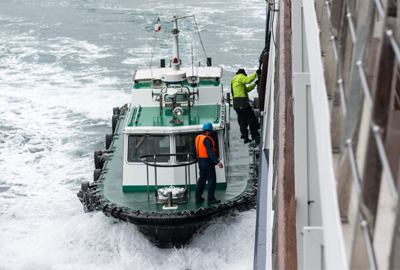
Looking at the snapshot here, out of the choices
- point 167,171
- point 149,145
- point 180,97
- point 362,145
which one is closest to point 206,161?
point 167,171

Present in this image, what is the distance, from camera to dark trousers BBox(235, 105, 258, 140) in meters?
9.59

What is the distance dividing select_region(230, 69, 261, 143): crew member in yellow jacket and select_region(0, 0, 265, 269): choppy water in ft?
1.67

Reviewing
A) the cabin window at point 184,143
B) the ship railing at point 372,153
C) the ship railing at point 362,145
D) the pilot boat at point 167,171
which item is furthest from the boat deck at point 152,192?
the ship railing at point 372,153

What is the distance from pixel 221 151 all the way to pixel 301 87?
5.37 meters

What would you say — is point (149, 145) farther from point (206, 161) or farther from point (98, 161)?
point (98, 161)

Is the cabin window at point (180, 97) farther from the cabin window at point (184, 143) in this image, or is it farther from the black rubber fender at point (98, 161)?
the black rubber fender at point (98, 161)

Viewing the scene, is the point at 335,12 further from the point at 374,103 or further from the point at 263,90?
the point at 263,90

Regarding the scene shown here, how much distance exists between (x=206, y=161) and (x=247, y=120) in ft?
7.16

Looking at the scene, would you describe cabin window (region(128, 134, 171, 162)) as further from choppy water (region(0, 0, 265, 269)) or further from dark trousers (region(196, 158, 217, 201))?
choppy water (region(0, 0, 265, 269))

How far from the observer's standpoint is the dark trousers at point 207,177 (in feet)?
25.9

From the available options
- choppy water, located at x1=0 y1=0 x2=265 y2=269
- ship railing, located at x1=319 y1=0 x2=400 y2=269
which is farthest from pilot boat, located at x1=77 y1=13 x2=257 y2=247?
ship railing, located at x1=319 y1=0 x2=400 y2=269

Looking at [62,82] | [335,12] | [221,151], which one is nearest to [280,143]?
[335,12]

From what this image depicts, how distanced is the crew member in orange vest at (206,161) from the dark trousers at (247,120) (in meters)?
1.86

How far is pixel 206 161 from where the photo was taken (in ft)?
25.7
